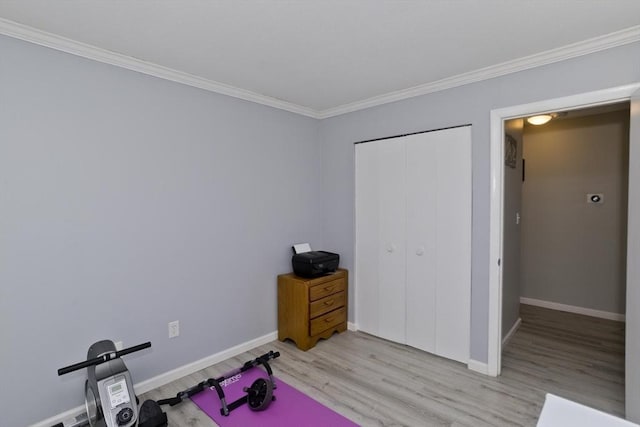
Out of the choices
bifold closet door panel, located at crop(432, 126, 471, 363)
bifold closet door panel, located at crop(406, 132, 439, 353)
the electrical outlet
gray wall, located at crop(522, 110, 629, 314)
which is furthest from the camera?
gray wall, located at crop(522, 110, 629, 314)

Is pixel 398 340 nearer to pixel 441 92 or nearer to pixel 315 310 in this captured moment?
pixel 315 310

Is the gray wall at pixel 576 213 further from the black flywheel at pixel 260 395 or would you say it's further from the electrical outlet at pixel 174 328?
the electrical outlet at pixel 174 328

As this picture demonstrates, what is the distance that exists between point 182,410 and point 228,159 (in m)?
1.93

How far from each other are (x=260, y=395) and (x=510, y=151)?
3.03 metres

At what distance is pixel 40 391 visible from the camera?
6.38ft

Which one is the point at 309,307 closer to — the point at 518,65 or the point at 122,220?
the point at 122,220

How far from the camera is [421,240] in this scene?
2.96 m

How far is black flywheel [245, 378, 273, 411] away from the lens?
2154mm

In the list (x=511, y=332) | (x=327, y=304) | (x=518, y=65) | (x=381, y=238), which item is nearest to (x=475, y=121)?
(x=518, y=65)

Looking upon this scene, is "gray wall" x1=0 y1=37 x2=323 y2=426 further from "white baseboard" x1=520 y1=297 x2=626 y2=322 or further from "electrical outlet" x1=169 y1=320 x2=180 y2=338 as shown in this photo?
"white baseboard" x1=520 y1=297 x2=626 y2=322

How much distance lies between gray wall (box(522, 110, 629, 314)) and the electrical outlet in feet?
14.2

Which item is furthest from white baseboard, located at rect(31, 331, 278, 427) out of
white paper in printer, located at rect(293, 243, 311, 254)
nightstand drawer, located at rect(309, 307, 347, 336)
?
white paper in printer, located at rect(293, 243, 311, 254)

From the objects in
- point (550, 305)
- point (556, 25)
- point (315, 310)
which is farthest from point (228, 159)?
point (550, 305)

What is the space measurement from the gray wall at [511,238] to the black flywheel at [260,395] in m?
2.21
